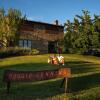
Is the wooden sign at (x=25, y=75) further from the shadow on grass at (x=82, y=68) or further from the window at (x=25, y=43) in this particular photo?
the window at (x=25, y=43)

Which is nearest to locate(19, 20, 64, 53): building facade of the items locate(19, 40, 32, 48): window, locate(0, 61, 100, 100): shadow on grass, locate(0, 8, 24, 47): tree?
locate(19, 40, 32, 48): window

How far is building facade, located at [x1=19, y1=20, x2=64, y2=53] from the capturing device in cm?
5665

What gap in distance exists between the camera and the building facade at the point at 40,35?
56.7 m

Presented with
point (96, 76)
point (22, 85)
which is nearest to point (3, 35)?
point (96, 76)

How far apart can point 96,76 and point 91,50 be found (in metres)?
30.8

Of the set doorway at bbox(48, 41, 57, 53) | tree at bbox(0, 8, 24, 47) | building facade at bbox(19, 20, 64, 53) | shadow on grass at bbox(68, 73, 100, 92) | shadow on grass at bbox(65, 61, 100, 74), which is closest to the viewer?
shadow on grass at bbox(68, 73, 100, 92)

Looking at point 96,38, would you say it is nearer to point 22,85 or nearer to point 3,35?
point 3,35

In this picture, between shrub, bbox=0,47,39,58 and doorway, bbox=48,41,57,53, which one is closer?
shrub, bbox=0,47,39,58

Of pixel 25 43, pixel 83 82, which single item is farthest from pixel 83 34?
pixel 83 82

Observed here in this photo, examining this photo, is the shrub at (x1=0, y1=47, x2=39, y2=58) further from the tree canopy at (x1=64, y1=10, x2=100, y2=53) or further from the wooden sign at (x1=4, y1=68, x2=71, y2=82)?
the wooden sign at (x1=4, y1=68, x2=71, y2=82)

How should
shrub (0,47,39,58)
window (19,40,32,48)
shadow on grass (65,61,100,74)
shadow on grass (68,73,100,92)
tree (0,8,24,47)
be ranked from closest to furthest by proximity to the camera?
1. shadow on grass (68,73,100,92)
2. shadow on grass (65,61,100,74)
3. shrub (0,47,39,58)
4. tree (0,8,24,47)
5. window (19,40,32,48)

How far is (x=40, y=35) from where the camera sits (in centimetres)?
6022

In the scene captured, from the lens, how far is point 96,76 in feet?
79.7

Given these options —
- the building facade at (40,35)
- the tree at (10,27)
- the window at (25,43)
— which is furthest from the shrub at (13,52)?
the building facade at (40,35)
